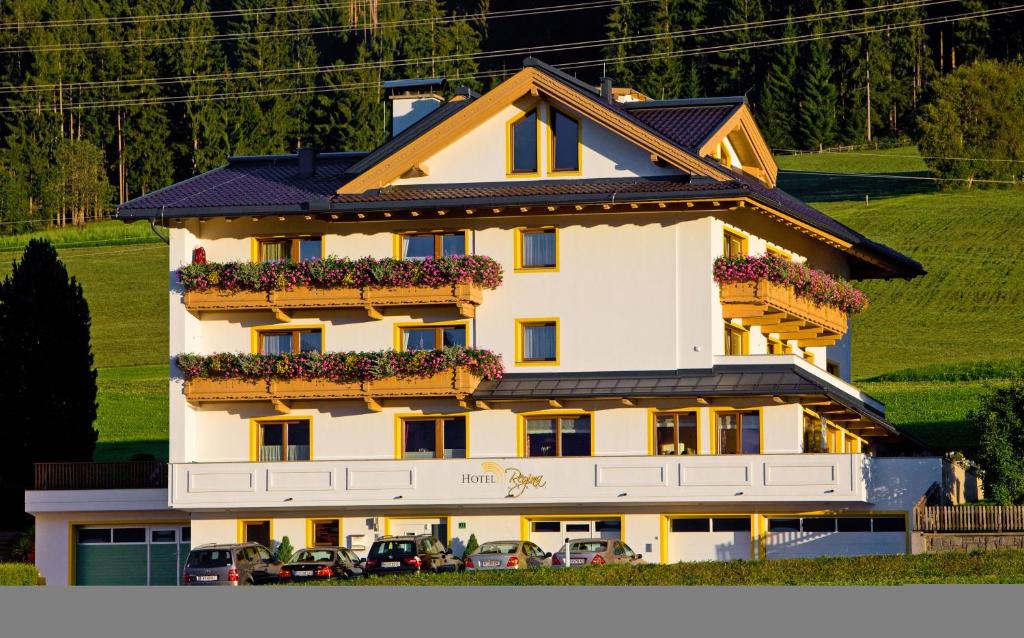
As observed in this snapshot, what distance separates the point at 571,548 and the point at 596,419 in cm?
643

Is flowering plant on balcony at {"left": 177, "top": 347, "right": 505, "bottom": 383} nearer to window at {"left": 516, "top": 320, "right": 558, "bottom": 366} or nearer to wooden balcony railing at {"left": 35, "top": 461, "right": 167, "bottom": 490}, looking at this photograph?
window at {"left": 516, "top": 320, "right": 558, "bottom": 366}

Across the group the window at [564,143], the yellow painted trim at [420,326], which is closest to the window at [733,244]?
the window at [564,143]

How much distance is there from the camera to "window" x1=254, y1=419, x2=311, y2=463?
5922cm

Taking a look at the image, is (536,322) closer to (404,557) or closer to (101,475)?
(404,557)

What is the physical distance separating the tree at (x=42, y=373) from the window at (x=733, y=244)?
1058 inches

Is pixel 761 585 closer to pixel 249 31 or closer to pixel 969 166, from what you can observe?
pixel 969 166

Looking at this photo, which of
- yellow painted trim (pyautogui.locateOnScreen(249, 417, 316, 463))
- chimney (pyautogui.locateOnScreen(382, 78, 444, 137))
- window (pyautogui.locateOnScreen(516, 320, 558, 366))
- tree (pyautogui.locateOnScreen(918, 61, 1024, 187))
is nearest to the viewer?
window (pyautogui.locateOnScreen(516, 320, 558, 366))

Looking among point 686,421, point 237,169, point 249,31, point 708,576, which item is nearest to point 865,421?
point 686,421

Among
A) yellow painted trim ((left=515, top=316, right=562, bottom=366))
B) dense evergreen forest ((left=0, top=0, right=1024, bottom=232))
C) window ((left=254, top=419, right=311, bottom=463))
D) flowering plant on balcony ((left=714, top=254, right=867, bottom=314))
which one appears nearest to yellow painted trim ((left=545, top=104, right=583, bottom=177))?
yellow painted trim ((left=515, top=316, right=562, bottom=366))

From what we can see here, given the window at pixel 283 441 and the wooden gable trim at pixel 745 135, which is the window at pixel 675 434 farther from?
the window at pixel 283 441

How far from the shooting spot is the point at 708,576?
45094mm

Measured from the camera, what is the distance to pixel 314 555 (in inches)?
2024

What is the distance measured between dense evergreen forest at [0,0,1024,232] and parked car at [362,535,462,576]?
345ft

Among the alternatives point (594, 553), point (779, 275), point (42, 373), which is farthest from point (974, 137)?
point (594, 553)
